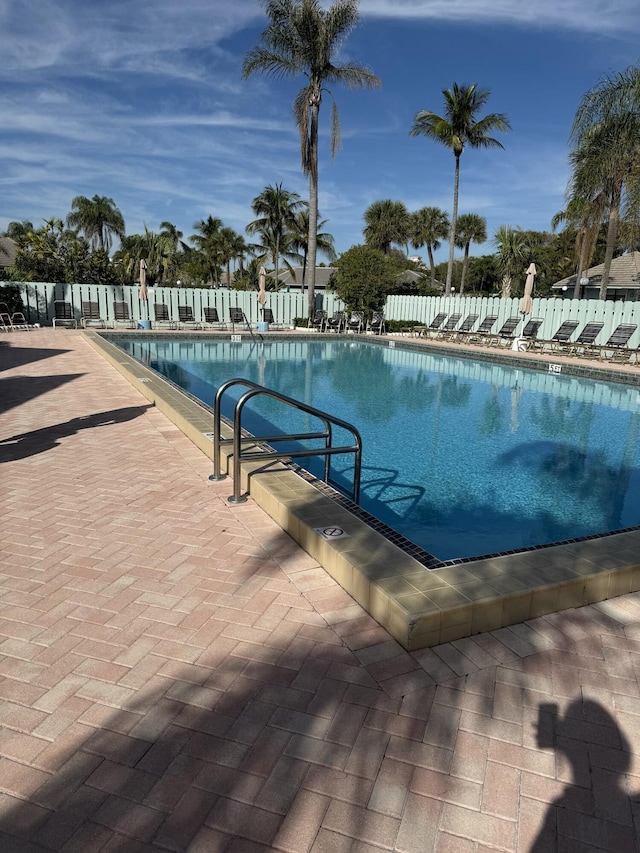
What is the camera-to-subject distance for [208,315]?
22.7 m

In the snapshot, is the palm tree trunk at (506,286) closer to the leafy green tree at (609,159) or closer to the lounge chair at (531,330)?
the leafy green tree at (609,159)

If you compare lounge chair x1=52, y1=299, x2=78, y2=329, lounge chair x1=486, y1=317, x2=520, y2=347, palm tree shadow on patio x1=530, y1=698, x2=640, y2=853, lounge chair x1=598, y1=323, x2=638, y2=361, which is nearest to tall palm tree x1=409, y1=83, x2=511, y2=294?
lounge chair x1=486, y1=317, x2=520, y2=347

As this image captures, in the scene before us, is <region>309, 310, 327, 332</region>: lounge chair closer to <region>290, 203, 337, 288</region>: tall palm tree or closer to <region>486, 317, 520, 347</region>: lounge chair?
<region>486, 317, 520, 347</region>: lounge chair

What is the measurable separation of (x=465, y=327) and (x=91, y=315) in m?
15.0

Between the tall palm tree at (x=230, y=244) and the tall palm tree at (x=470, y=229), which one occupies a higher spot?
the tall palm tree at (x=470, y=229)

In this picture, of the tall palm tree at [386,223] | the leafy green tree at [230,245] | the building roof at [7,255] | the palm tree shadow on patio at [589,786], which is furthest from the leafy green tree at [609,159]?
the building roof at [7,255]

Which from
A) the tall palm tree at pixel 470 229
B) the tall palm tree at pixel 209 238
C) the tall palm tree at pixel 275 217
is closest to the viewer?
the tall palm tree at pixel 275 217

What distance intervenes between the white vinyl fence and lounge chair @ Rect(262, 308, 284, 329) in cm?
29

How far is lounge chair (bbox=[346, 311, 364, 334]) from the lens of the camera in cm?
2370

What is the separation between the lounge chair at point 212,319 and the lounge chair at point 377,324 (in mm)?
6480

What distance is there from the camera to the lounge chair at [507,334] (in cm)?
1875

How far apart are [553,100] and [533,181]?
5681 mm

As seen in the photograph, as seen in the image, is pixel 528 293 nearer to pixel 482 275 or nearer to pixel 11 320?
pixel 11 320

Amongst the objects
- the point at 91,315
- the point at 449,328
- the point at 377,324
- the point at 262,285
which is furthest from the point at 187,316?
the point at 449,328
